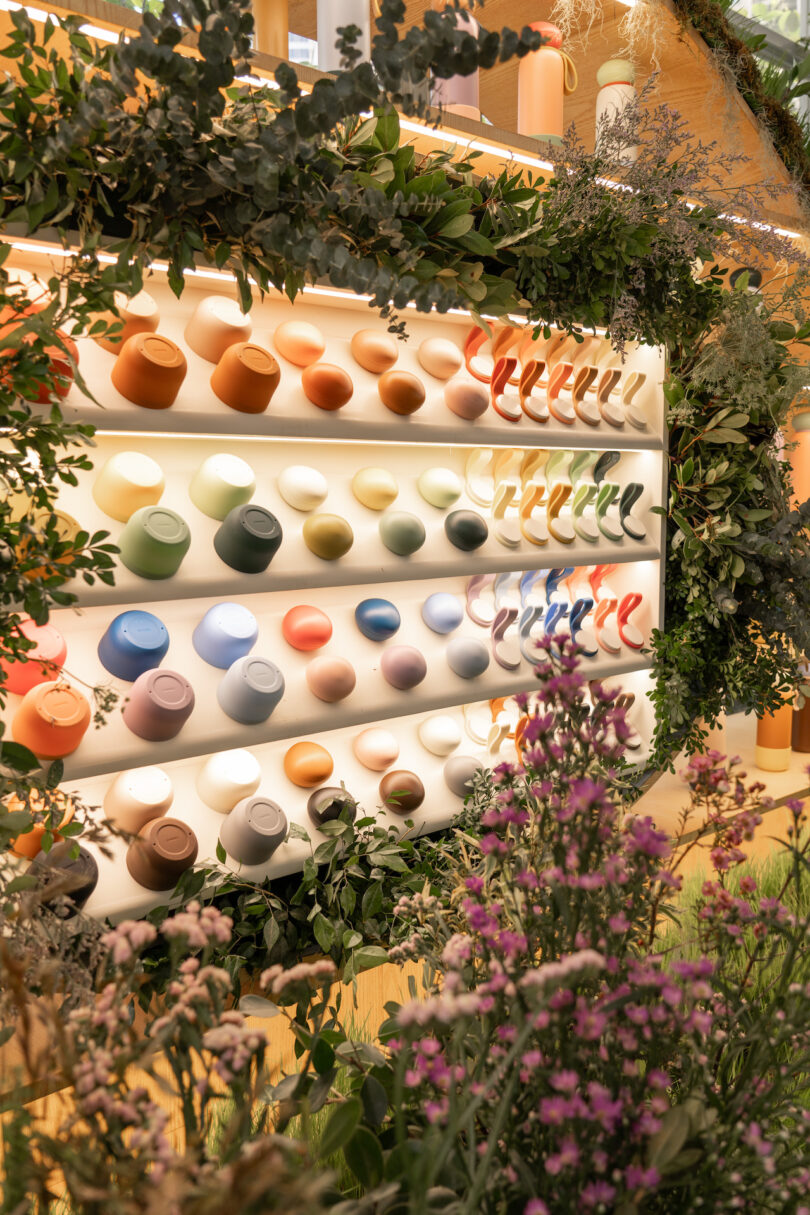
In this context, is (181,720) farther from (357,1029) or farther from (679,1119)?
(679,1119)

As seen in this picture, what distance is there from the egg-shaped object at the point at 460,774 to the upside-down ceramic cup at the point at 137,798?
0.77 meters

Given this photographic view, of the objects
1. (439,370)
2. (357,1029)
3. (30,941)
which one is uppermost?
(439,370)

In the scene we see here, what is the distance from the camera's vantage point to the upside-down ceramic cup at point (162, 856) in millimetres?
1642

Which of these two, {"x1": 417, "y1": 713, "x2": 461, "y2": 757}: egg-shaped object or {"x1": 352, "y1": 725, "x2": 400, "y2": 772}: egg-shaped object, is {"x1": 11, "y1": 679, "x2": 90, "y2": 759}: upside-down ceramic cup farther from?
{"x1": 417, "y1": 713, "x2": 461, "y2": 757}: egg-shaped object

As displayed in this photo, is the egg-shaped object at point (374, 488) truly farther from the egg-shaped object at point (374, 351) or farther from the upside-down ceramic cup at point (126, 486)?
the upside-down ceramic cup at point (126, 486)

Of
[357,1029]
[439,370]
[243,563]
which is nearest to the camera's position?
[357,1029]

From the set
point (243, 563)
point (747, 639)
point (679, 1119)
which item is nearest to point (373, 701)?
point (243, 563)

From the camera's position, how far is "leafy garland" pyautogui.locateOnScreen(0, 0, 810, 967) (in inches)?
43.9

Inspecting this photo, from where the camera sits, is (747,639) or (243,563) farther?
(747,639)

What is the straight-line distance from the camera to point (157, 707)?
1.64 m

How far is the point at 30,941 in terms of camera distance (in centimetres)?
107

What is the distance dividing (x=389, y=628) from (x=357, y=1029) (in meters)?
1.03

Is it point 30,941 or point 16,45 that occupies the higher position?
point 16,45

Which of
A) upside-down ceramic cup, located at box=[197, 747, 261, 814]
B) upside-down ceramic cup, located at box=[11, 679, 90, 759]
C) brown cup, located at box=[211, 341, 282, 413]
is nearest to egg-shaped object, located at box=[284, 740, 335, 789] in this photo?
upside-down ceramic cup, located at box=[197, 747, 261, 814]
